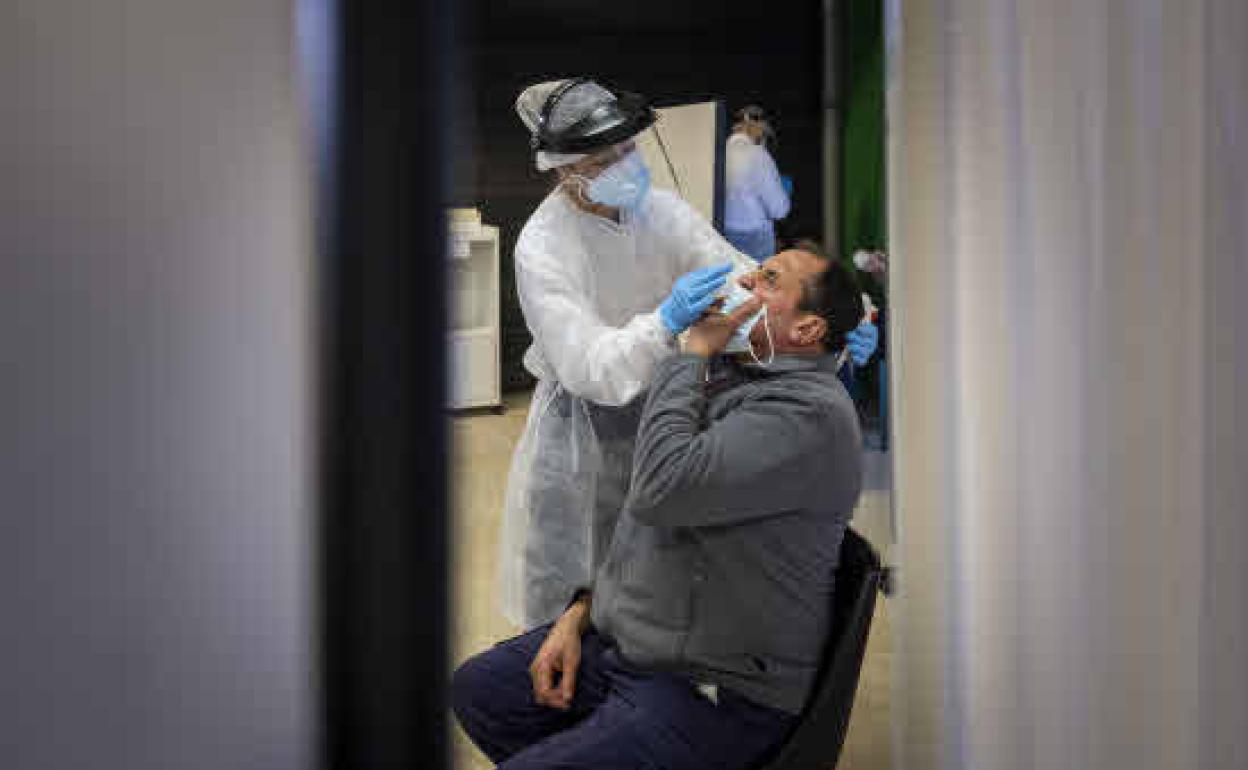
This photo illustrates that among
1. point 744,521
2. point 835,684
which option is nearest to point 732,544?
point 744,521

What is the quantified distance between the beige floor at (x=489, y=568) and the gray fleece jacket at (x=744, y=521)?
213mm

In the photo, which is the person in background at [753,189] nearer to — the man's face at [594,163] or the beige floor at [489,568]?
the man's face at [594,163]

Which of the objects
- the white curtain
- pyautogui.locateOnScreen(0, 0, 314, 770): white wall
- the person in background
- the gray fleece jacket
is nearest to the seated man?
the gray fleece jacket

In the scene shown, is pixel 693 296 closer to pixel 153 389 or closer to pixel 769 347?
pixel 769 347

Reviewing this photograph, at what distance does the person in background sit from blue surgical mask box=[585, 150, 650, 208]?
256mm

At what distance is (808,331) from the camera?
151 centimetres

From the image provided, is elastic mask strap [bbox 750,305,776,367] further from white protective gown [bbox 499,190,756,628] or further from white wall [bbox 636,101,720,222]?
white wall [bbox 636,101,720,222]

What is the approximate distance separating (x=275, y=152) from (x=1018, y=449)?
1116mm

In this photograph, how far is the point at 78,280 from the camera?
261 mm

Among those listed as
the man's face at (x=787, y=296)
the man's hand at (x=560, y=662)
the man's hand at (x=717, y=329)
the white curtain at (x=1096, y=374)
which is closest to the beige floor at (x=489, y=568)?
the man's hand at (x=560, y=662)

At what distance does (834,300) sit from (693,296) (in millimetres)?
199

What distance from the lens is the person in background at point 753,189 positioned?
1.98 meters

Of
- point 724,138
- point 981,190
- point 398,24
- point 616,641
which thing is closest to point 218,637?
point 398,24

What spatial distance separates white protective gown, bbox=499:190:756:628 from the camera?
1680mm
